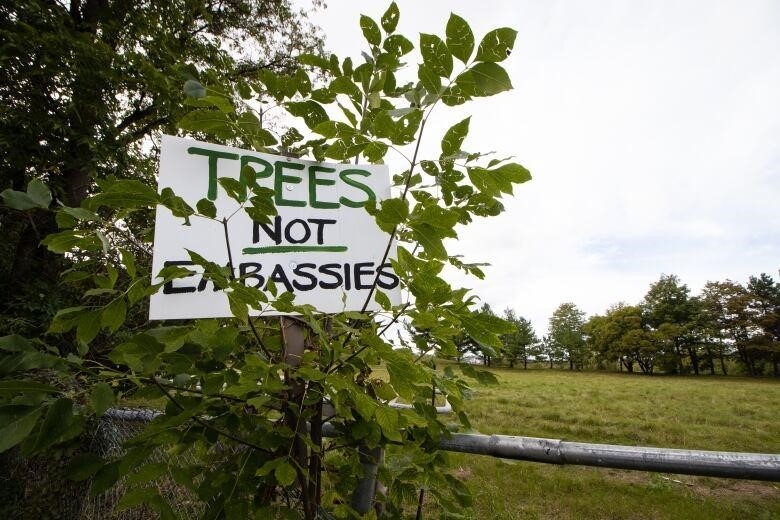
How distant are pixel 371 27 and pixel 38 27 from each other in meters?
5.60

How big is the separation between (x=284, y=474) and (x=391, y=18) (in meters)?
0.96

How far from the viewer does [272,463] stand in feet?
2.24

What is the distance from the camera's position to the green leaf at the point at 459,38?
0.67 meters

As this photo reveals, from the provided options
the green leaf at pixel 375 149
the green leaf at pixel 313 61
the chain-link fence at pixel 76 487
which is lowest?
the chain-link fence at pixel 76 487

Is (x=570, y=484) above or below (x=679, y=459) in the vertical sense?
below

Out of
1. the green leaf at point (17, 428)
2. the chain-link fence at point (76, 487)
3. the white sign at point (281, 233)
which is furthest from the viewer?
the chain-link fence at point (76, 487)

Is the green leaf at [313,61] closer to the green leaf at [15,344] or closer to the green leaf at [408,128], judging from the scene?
the green leaf at [408,128]

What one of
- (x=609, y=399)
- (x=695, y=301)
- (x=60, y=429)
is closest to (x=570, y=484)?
(x=60, y=429)

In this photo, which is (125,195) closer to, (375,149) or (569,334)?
(375,149)

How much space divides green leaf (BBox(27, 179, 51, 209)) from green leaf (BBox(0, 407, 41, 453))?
322mm

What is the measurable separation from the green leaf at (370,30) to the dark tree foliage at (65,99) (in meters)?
3.35

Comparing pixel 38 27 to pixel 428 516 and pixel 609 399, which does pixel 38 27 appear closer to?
pixel 428 516

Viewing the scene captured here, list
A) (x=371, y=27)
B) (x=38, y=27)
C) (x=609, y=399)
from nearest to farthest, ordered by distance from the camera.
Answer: (x=371, y=27), (x=38, y=27), (x=609, y=399)

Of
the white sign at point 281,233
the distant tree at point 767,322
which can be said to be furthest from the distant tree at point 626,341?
the white sign at point 281,233
